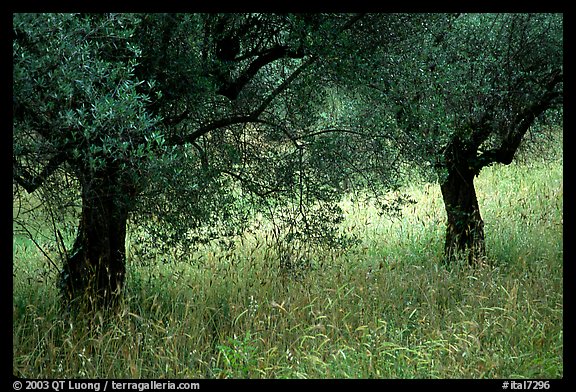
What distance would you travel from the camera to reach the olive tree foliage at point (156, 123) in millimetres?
5277

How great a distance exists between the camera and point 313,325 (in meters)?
7.04

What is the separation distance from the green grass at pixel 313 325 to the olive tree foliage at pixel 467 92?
1.35 m

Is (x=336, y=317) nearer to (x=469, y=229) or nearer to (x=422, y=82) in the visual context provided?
(x=422, y=82)

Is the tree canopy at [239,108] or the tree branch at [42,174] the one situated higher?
the tree canopy at [239,108]

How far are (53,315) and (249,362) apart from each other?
281 cm

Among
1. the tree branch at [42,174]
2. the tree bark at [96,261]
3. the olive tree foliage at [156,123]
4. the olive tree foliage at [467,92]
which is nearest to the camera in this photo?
the olive tree foliage at [156,123]

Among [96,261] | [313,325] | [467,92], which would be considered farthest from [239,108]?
→ [313,325]

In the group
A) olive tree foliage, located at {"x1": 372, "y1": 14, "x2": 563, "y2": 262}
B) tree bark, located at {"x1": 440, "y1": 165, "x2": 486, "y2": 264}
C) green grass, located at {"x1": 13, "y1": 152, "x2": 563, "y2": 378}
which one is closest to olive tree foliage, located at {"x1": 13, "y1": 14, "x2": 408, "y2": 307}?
green grass, located at {"x1": 13, "y1": 152, "x2": 563, "y2": 378}

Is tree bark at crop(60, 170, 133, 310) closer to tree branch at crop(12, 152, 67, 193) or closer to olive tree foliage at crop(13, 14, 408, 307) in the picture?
olive tree foliage at crop(13, 14, 408, 307)

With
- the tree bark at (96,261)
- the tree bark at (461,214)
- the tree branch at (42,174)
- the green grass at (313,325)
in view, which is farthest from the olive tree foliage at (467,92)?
the tree branch at (42,174)

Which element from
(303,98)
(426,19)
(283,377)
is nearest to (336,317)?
(283,377)

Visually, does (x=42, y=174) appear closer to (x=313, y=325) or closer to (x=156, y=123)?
(x=156, y=123)

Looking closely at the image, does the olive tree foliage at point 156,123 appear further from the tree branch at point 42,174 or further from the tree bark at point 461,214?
the tree bark at point 461,214
